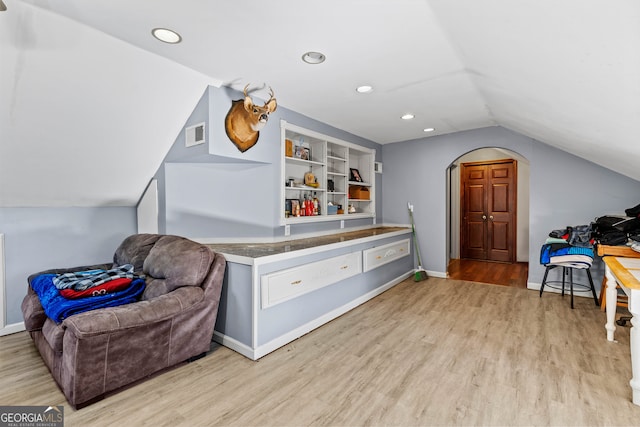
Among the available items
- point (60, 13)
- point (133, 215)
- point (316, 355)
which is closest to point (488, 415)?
point (316, 355)

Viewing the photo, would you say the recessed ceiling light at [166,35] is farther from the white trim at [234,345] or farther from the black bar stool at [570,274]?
the black bar stool at [570,274]

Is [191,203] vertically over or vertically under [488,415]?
over

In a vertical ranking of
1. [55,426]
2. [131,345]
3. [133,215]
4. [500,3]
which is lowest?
[55,426]

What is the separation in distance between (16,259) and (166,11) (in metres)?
2.84

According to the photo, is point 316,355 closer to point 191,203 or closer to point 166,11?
point 191,203

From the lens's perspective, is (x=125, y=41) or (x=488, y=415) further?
(x=125, y=41)

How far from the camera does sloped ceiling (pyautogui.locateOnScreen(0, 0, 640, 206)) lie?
5.11 feet

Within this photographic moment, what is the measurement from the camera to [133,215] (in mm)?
3691

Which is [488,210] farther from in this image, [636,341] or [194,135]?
[194,135]

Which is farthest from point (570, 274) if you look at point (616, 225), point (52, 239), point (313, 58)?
point (52, 239)

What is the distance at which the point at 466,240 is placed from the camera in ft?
21.2

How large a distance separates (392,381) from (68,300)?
7.44 feet

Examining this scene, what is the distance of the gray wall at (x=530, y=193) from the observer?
3.76 meters

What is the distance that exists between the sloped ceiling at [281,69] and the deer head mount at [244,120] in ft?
0.66
